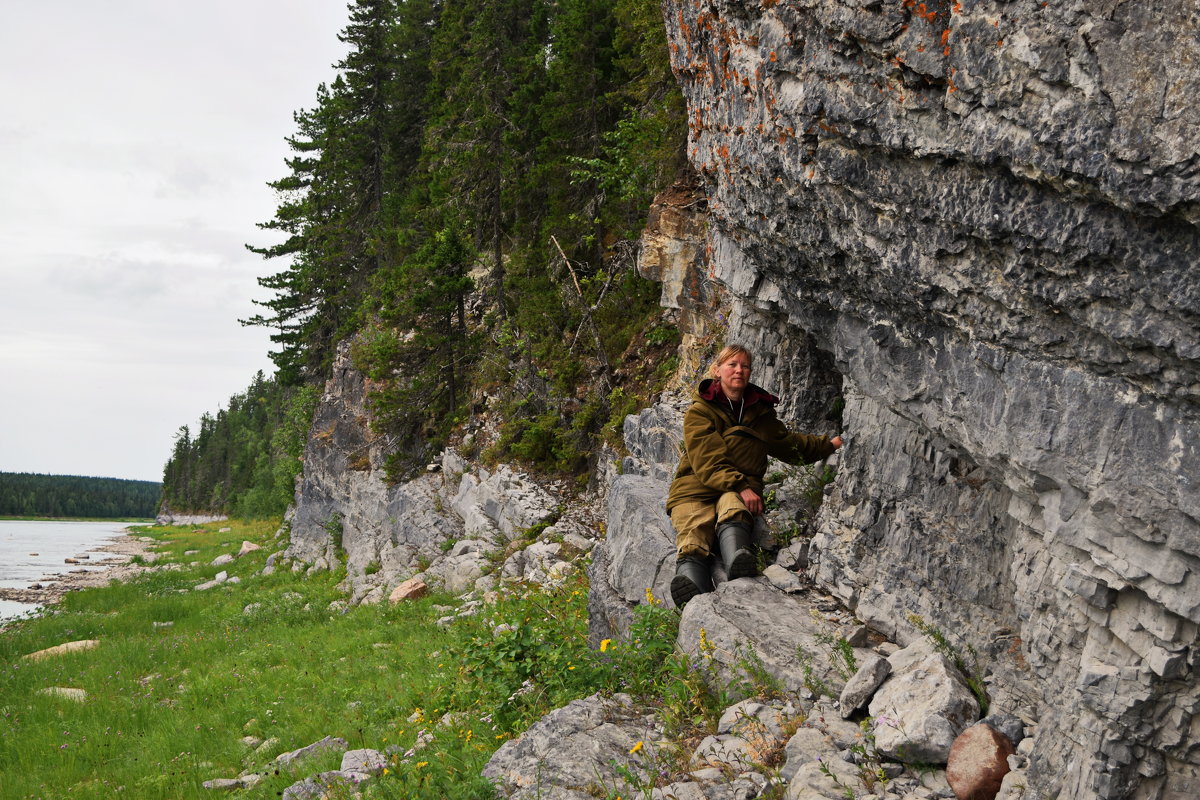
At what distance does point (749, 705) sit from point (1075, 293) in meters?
3.35

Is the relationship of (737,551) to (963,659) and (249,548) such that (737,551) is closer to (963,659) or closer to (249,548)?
(963,659)

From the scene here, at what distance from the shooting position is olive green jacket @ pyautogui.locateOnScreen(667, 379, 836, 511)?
7.01 meters

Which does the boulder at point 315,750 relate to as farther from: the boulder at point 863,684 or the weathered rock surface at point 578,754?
the boulder at point 863,684

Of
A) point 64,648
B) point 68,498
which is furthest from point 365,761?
point 68,498

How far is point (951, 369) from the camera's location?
4574 mm

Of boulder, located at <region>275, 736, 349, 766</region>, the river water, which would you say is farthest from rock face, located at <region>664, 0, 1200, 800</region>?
the river water

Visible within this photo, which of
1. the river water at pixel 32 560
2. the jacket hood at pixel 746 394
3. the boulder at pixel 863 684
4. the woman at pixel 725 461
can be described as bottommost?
the river water at pixel 32 560

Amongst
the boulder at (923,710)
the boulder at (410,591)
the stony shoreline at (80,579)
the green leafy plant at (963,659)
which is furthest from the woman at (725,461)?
the stony shoreline at (80,579)

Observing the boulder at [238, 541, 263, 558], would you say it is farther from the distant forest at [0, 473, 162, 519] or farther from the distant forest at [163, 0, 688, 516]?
the distant forest at [0, 473, 162, 519]

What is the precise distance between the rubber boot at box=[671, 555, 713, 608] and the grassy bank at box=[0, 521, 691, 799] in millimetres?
212

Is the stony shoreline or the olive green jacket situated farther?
the stony shoreline

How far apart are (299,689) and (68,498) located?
570 ft

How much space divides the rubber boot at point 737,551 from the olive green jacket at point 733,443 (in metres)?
0.37

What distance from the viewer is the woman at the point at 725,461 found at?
6.76m
